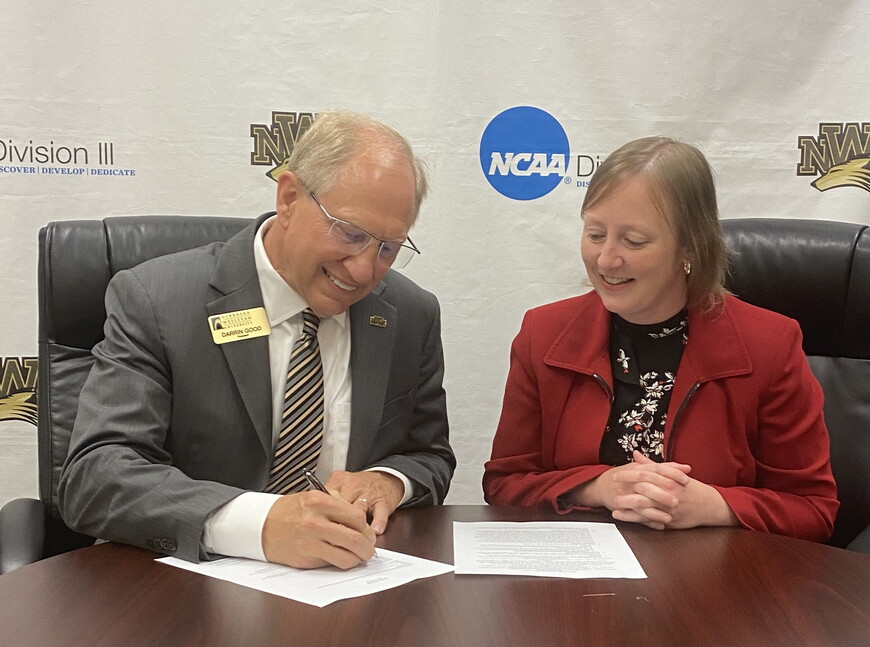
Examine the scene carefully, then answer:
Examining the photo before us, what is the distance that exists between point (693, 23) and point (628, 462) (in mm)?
1807

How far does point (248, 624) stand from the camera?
1.15m

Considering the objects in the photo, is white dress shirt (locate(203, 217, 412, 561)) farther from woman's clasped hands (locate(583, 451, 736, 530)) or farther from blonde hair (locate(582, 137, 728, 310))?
blonde hair (locate(582, 137, 728, 310))

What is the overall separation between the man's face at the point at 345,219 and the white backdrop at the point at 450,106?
1.26 m

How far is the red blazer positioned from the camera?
1.92 m

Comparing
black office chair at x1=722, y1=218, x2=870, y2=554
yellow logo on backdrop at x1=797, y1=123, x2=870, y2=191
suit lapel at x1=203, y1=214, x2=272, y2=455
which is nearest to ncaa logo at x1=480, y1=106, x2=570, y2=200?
yellow logo on backdrop at x1=797, y1=123, x2=870, y2=191

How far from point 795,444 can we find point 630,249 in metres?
0.54

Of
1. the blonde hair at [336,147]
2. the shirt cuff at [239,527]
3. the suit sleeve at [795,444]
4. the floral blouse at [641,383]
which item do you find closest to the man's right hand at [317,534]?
the shirt cuff at [239,527]

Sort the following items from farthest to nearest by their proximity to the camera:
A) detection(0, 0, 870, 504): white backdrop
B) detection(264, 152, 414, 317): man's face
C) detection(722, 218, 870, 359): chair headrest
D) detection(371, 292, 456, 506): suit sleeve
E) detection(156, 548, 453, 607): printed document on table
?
detection(0, 0, 870, 504): white backdrop < detection(722, 218, 870, 359): chair headrest < detection(371, 292, 456, 506): suit sleeve < detection(264, 152, 414, 317): man's face < detection(156, 548, 453, 607): printed document on table

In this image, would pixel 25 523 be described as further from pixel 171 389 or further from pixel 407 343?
pixel 407 343

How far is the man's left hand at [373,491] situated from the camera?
1.63 meters

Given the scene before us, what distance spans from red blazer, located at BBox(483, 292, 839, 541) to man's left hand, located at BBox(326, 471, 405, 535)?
0.33 meters

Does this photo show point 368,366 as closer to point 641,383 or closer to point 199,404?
point 199,404

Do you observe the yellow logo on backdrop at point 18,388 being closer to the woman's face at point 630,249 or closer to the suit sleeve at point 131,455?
the suit sleeve at point 131,455

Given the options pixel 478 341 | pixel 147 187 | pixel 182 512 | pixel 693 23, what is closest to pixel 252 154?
pixel 147 187
